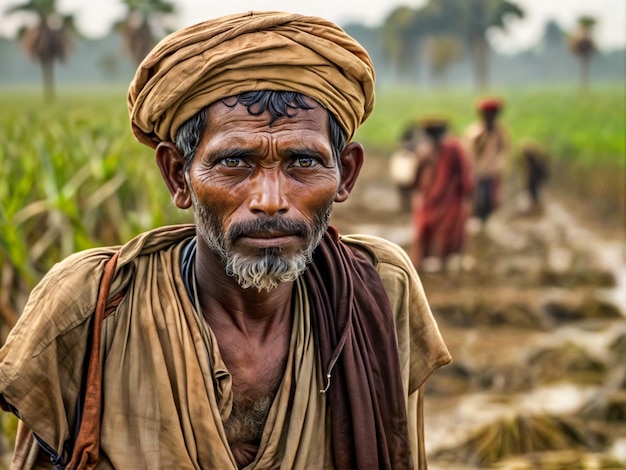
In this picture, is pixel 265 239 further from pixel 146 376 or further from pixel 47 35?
pixel 47 35

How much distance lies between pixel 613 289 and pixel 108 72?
73.7 meters

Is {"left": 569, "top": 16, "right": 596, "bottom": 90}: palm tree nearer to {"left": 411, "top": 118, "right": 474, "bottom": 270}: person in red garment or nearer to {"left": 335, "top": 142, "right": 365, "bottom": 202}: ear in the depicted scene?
{"left": 411, "top": 118, "right": 474, "bottom": 270}: person in red garment

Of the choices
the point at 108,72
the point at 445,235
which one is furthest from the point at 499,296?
the point at 108,72

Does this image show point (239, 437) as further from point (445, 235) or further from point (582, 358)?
point (445, 235)

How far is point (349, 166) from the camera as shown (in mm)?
2152

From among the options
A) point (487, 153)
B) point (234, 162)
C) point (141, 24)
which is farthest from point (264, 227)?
point (141, 24)

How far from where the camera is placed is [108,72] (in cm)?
7975

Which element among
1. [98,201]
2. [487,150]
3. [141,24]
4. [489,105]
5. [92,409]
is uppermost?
[141,24]

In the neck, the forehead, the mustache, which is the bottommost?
the neck

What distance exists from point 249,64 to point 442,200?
309 inches

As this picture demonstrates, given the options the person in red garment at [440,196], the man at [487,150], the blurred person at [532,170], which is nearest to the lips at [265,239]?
the person in red garment at [440,196]

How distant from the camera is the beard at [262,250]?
1911 millimetres

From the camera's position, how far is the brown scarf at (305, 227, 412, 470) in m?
1.98

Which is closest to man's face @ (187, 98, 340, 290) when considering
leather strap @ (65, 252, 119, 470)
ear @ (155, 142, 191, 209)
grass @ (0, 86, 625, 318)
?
ear @ (155, 142, 191, 209)
